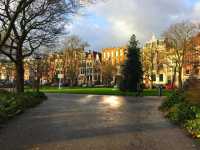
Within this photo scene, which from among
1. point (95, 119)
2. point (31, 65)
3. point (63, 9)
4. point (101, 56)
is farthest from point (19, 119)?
point (101, 56)

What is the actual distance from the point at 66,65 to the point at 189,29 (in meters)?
41.8

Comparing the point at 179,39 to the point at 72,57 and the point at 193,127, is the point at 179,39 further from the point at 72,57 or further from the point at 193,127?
the point at 193,127

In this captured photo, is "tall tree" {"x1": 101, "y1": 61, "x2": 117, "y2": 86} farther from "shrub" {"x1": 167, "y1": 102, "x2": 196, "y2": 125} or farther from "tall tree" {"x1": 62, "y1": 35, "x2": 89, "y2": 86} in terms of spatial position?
"shrub" {"x1": 167, "y1": 102, "x2": 196, "y2": 125}

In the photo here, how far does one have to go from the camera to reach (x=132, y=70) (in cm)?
5734

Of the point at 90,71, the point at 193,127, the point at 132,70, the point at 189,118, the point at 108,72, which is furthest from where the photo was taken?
the point at 90,71

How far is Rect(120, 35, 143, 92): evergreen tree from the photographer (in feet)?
184

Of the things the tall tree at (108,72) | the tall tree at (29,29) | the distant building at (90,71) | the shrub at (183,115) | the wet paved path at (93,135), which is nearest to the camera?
the wet paved path at (93,135)

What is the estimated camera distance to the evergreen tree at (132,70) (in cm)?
5612

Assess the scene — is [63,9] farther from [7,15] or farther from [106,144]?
[106,144]

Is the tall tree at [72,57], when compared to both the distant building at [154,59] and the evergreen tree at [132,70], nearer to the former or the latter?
the distant building at [154,59]

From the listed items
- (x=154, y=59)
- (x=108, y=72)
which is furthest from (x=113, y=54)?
(x=154, y=59)

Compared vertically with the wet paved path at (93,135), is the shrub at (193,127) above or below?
above

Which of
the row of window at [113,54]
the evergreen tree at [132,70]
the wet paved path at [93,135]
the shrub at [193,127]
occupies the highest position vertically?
the row of window at [113,54]

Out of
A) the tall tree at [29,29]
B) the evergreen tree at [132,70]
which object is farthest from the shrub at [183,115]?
the evergreen tree at [132,70]
